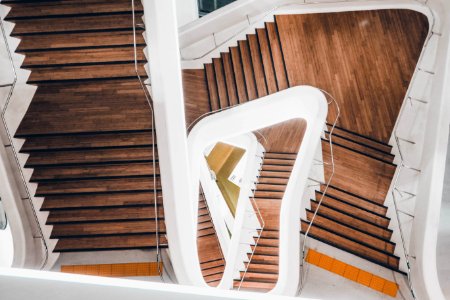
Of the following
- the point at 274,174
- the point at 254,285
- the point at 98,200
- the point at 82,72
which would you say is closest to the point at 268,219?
the point at 274,174

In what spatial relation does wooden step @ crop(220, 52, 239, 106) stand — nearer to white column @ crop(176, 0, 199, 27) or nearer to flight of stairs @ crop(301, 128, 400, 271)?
white column @ crop(176, 0, 199, 27)

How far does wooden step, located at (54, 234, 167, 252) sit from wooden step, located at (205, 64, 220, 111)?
3368 mm

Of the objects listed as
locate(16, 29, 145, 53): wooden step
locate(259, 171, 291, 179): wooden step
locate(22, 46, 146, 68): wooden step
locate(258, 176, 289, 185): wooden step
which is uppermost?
locate(16, 29, 145, 53): wooden step

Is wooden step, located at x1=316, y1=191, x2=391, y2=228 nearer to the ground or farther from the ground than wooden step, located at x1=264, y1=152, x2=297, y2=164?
farther from the ground

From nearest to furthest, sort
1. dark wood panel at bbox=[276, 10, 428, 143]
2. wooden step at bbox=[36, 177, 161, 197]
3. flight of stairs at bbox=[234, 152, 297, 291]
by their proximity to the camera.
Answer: wooden step at bbox=[36, 177, 161, 197]
dark wood panel at bbox=[276, 10, 428, 143]
flight of stairs at bbox=[234, 152, 297, 291]

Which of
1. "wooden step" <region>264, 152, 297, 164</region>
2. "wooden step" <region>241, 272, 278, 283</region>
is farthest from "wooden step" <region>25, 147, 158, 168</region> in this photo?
"wooden step" <region>264, 152, 297, 164</region>

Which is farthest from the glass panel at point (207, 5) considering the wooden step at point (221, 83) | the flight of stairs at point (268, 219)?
the flight of stairs at point (268, 219)

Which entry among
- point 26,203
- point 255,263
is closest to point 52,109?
point 26,203

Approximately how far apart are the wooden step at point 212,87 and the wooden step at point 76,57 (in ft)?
10.3

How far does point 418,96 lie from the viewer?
699 cm

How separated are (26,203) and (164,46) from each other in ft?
8.32

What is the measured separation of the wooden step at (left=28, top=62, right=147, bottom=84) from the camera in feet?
14.5

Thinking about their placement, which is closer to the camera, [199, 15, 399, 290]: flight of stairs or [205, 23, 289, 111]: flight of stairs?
[199, 15, 399, 290]: flight of stairs

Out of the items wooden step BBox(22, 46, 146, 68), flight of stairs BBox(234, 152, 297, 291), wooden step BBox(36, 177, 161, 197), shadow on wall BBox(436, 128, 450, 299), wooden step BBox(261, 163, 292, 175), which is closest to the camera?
wooden step BBox(22, 46, 146, 68)
